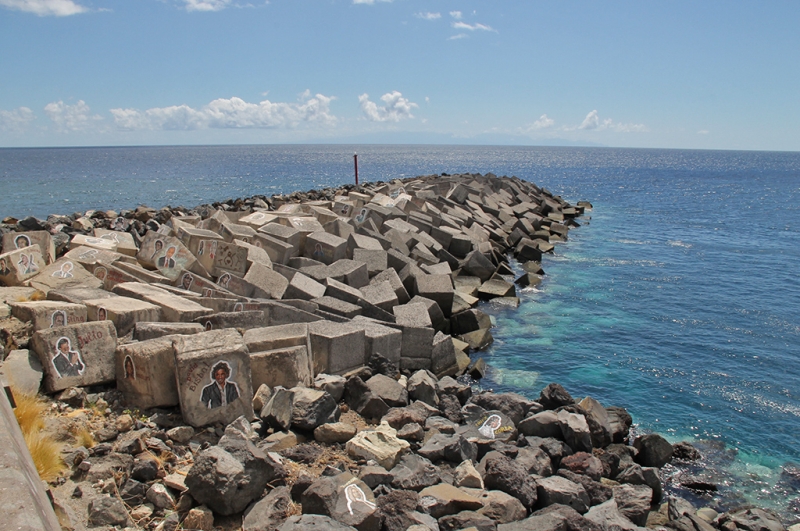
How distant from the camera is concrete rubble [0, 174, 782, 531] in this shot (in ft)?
14.1

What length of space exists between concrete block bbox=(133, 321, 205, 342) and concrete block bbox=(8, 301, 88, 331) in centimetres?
72

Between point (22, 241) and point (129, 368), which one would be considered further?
point (22, 241)

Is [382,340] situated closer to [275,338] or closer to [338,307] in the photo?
[338,307]

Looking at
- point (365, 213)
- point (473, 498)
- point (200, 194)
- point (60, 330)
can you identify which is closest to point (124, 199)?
point (200, 194)

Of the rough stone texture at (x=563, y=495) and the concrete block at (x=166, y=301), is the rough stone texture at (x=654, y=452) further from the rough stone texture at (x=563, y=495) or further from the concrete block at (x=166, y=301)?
the concrete block at (x=166, y=301)

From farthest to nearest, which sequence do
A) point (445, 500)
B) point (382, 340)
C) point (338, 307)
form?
1. point (338, 307)
2. point (382, 340)
3. point (445, 500)

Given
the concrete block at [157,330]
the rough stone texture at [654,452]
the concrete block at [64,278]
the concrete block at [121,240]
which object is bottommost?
the rough stone texture at [654,452]

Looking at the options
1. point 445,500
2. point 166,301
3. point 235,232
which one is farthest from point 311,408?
point 235,232

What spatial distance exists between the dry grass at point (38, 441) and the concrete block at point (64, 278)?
11.1 ft

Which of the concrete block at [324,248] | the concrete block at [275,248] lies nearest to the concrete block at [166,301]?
the concrete block at [275,248]

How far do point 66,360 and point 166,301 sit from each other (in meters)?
1.67

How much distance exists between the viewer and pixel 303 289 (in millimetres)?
9102

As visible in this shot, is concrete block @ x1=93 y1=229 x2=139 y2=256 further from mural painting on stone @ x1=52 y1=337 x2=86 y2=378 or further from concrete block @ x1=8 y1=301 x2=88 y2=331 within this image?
mural painting on stone @ x1=52 y1=337 x2=86 y2=378

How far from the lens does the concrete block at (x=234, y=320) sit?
22.5 feet
